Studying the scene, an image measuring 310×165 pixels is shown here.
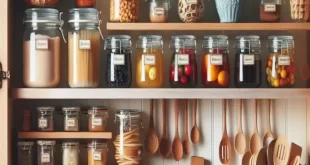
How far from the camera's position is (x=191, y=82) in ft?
6.63

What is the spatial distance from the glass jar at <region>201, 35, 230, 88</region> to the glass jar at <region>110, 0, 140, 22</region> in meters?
0.28

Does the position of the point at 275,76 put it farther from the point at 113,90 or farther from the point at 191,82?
the point at 113,90

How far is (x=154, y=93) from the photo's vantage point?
196 cm

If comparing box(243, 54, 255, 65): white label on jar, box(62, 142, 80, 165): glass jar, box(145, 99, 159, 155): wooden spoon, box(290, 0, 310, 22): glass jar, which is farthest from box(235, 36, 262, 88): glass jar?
box(62, 142, 80, 165): glass jar

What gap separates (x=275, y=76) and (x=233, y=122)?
30cm

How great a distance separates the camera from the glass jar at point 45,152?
2.05 meters

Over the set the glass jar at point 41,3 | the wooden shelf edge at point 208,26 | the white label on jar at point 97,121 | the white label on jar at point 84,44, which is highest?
the glass jar at point 41,3

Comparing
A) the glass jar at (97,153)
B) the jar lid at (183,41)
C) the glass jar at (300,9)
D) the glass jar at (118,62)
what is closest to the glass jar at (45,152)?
the glass jar at (97,153)

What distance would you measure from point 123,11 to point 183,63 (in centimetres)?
28

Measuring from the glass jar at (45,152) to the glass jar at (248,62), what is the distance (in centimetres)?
71

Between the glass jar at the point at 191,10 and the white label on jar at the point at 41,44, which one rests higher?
the glass jar at the point at 191,10

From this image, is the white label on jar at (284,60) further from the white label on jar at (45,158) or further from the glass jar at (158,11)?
the white label on jar at (45,158)

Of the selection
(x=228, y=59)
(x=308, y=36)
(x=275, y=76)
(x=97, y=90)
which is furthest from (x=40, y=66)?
(x=308, y=36)

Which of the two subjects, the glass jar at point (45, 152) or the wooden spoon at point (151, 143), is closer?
the glass jar at point (45, 152)
